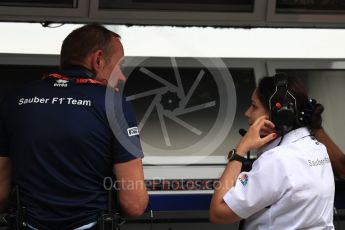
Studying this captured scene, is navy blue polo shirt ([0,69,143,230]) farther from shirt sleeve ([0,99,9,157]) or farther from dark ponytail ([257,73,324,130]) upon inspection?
dark ponytail ([257,73,324,130])

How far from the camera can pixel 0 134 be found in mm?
2006

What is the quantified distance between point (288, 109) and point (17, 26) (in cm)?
201

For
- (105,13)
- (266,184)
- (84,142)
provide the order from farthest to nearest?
(105,13) → (266,184) → (84,142)

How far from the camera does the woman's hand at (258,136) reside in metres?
2.18

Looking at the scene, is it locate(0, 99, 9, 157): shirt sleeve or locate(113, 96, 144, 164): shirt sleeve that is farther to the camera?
locate(0, 99, 9, 157): shirt sleeve

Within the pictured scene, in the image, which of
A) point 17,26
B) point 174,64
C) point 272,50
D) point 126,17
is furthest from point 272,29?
point 17,26

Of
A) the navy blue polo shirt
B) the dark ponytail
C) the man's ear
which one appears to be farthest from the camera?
the dark ponytail

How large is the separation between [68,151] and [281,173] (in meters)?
0.76

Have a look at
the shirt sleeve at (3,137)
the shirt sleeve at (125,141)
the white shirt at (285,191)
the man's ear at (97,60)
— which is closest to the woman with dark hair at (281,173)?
the white shirt at (285,191)

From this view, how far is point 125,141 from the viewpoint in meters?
1.87

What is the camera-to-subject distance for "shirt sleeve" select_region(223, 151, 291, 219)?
1.99m

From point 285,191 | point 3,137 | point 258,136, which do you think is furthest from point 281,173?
point 3,137

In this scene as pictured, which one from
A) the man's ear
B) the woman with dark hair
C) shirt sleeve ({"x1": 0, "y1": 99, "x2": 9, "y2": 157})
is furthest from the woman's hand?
shirt sleeve ({"x1": 0, "y1": 99, "x2": 9, "y2": 157})

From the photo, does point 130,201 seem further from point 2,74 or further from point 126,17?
point 2,74
